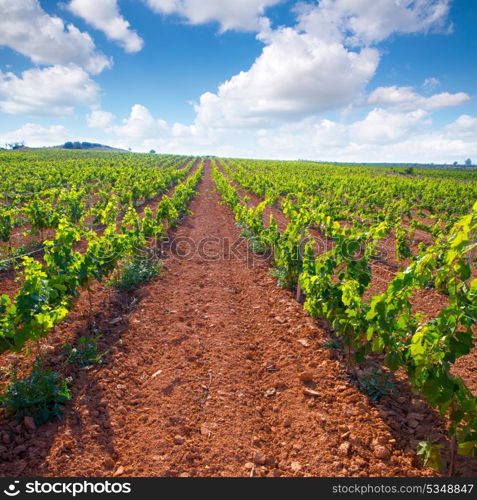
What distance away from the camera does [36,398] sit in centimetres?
364

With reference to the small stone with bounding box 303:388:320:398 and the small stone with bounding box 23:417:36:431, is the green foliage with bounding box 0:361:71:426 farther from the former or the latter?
the small stone with bounding box 303:388:320:398

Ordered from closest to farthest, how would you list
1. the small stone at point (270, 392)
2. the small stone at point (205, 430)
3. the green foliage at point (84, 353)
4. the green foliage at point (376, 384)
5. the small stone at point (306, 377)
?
the small stone at point (205, 430) < the green foliage at point (376, 384) < the small stone at point (270, 392) < the small stone at point (306, 377) < the green foliage at point (84, 353)

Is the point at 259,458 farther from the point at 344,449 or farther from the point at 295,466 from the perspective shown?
A: the point at 344,449

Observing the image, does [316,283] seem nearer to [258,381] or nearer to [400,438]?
[258,381]

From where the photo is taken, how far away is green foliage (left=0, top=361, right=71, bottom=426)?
141 inches

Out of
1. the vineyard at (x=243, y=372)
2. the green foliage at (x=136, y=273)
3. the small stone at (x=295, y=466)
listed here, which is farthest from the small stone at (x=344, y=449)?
the green foliage at (x=136, y=273)

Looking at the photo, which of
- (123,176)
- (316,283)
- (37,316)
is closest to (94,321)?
(37,316)

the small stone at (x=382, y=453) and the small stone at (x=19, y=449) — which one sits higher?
the small stone at (x=382, y=453)

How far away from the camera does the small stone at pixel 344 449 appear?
3.25m

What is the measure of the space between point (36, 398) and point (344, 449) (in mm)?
3532

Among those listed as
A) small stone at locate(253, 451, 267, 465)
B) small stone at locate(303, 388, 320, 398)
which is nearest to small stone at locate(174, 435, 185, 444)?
small stone at locate(253, 451, 267, 465)

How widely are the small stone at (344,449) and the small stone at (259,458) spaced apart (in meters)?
0.79

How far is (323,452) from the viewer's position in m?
3.28

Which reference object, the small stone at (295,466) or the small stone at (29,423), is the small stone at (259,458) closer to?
the small stone at (295,466)
